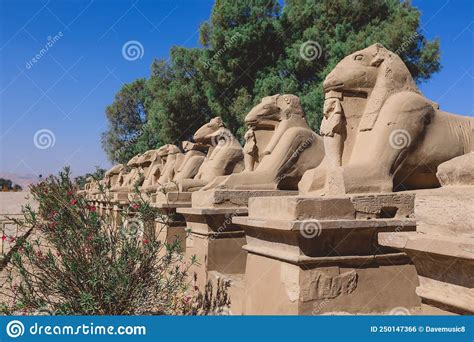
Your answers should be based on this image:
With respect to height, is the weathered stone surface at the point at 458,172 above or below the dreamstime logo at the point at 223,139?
below

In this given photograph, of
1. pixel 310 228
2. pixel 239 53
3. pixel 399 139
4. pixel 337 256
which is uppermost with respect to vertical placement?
pixel 239 53

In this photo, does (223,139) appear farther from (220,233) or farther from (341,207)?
(341,207)

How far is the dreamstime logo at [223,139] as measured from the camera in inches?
273

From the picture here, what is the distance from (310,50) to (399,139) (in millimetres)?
10812

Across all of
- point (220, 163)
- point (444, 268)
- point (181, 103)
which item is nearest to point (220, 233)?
point (220, 163)

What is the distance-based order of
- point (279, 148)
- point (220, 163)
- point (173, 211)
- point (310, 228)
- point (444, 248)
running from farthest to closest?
1. point (220, 163)
2. point (173, 211)
3. point (279, 148)
4. point (310, 228)
5. point (444, 248)

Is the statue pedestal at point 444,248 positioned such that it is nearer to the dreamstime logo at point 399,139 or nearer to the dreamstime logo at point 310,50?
the dreamstime logo at point 399,139

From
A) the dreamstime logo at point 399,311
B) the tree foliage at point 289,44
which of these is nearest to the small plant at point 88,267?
the dreamstime logo at point 399,311

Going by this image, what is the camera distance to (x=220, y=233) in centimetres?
502

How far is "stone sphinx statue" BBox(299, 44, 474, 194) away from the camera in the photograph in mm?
3383

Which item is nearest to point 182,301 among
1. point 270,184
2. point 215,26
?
point 270,184

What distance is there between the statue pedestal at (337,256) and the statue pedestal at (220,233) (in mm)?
1479

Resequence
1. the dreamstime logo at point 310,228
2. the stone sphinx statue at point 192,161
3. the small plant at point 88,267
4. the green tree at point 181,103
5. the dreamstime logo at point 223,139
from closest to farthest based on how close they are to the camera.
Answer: the dreamstime logo at point 310,228 → the small plant at point 88,267 → the dreamstime logo at point 223,139 → the stone sphinx statue at point 192,161 → the green tree at point 181,103

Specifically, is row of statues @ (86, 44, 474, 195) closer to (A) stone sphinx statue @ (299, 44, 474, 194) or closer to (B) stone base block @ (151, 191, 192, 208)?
(A) stone sphinx statue @ (299, 44, 474, 194)
